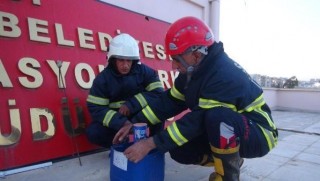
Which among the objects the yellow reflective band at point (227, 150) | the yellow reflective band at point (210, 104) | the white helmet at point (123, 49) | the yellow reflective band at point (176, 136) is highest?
the white helmet at point (123, 49)

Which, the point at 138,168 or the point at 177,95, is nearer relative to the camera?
the point at 138,168

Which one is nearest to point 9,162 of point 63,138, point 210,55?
point 63,138

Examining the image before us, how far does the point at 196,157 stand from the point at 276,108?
7346mm

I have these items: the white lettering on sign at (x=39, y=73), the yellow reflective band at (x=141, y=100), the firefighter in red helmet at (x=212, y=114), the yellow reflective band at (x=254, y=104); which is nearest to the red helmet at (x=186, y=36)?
the firefighter in red helmet at (x=212, y=114)

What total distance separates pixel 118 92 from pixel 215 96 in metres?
1.08

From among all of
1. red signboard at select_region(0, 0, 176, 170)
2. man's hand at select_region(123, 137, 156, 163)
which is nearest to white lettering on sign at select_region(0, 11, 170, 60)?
red signboard at select_region(0, 0, 176, 170)

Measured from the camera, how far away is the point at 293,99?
830cm

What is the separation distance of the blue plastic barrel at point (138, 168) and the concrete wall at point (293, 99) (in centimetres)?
674

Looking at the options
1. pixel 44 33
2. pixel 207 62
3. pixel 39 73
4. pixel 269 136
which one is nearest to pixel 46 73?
pixel 39 73

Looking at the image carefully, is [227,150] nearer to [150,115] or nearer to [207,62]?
[207,62]

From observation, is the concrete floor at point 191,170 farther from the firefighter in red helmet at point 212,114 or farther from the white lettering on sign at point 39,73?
the white lettering on sign at point 39,73

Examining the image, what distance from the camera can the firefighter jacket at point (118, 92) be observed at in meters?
2.15

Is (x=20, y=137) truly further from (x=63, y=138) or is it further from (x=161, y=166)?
(x=161, y=166)

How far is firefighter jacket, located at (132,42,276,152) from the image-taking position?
1516 millimetres
